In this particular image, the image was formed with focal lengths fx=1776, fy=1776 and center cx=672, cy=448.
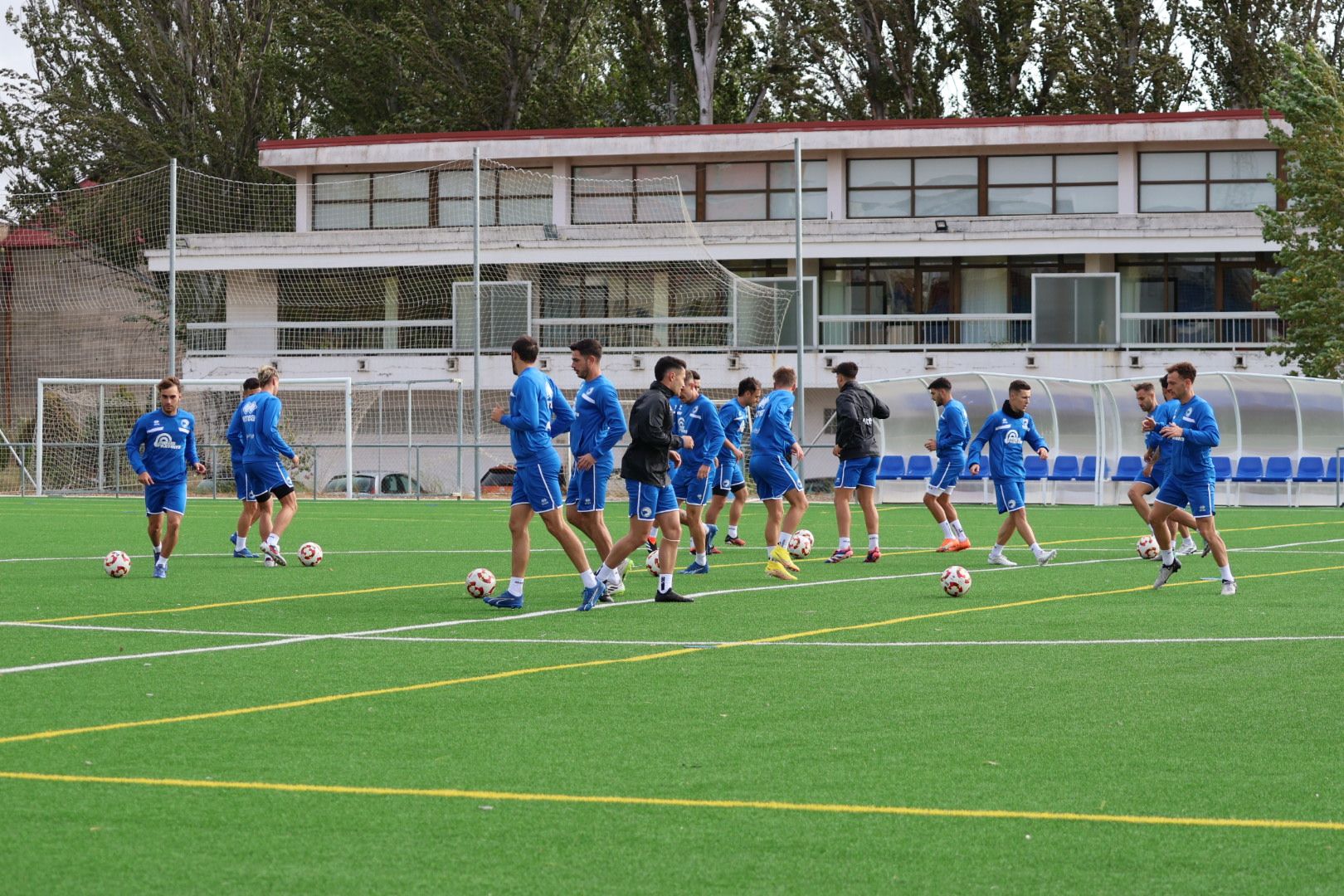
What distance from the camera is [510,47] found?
5262 cm

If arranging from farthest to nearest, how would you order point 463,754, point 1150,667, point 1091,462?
1. point 1091,462
2. point 1150,667
3. point 463,754

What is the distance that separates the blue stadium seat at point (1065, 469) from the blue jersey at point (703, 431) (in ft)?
60.2

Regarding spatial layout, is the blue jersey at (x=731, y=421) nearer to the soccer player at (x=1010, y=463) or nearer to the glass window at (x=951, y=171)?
the soccer player at (x=1010, y=463)

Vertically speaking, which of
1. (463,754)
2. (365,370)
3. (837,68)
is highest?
(837,68)

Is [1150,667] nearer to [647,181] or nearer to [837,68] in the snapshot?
[647,181]

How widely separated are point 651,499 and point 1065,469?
23.8m

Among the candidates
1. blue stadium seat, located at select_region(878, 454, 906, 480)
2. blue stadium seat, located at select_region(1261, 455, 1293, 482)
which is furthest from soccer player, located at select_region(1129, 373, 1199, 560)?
blue stadium seat, located at select_region(878, 454, 906, 480)

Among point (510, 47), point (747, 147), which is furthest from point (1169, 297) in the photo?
point (510, 47)

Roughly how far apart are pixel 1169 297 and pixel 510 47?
2038 cm

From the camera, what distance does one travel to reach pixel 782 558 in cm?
1620

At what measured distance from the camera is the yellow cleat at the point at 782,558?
1619cm

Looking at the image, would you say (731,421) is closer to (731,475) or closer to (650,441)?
(731,475)

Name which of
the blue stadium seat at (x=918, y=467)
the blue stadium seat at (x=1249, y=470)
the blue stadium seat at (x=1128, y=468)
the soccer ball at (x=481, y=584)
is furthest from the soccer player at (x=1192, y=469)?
the blue stadium seat at (x=1249, y=470)

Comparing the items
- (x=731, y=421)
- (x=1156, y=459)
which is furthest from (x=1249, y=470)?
(x=731, y=421)
